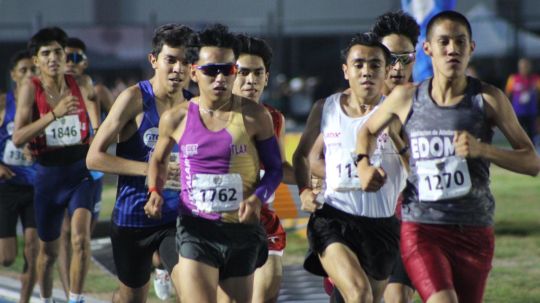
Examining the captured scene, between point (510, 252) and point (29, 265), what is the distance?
221 inches

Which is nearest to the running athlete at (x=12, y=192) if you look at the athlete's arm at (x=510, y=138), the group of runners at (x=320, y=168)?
the group of runners at (x=320, y=168)

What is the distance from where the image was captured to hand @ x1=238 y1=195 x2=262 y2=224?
700 cm

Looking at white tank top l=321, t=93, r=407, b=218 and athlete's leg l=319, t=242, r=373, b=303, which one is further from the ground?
white tank top l=321, t=93, r=407, b=218

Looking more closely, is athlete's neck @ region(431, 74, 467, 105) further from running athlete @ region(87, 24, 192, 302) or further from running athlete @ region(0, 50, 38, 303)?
running athlete @ region(0, 50, 38, 303)

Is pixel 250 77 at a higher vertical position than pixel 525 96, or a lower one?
higher

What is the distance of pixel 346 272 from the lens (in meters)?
7.64

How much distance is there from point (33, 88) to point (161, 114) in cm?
265

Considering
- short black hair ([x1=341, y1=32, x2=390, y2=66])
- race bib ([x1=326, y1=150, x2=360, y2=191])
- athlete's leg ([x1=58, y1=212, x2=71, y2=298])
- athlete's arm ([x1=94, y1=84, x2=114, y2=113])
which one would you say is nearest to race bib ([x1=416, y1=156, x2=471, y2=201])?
race bib ([x1=326, y1=150, x2=360, y2=191])

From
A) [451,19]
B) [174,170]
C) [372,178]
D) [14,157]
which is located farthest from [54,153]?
[451,19]

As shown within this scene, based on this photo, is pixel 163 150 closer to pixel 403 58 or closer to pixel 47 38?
pixel 403 58

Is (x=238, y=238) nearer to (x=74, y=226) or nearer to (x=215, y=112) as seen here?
(x=215, y=112)

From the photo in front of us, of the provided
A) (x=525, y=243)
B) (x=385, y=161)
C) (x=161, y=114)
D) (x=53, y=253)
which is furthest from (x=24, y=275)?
(x=525, y=243)

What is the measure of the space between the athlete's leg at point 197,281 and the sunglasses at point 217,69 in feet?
3.34

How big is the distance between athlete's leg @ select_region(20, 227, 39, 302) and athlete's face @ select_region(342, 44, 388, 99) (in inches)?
155
